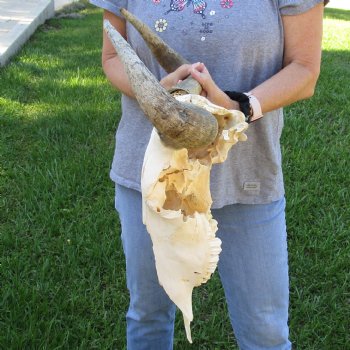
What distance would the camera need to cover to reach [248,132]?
1649 mm

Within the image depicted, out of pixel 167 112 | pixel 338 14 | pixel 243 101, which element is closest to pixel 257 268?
pixel 243 101

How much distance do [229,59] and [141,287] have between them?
0.75m

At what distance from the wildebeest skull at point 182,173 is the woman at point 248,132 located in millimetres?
194

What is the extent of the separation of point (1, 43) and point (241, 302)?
219 inches

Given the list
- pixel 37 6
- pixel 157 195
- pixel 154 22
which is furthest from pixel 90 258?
pixel 37 6

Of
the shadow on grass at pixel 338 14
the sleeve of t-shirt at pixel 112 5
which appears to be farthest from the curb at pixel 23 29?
the shadow on grass at pixel 338 14

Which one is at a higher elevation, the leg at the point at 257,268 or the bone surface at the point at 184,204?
the bone surface at the point at 184,204

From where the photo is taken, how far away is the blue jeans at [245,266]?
170cm

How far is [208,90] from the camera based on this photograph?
4.42 ft

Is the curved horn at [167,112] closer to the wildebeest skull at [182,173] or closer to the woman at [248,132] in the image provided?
the wildebeest skull at [182,173]

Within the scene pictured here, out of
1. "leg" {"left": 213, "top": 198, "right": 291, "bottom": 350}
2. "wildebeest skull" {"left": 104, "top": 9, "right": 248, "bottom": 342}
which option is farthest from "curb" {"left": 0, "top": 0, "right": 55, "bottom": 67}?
"wildebeest skull" {"left": 104, "top": 9, "right": 248, "bottom": 342}

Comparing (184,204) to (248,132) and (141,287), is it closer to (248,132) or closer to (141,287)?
(248,132)

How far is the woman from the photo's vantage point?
4.98ft

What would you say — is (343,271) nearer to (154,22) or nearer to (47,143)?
(154,22)
